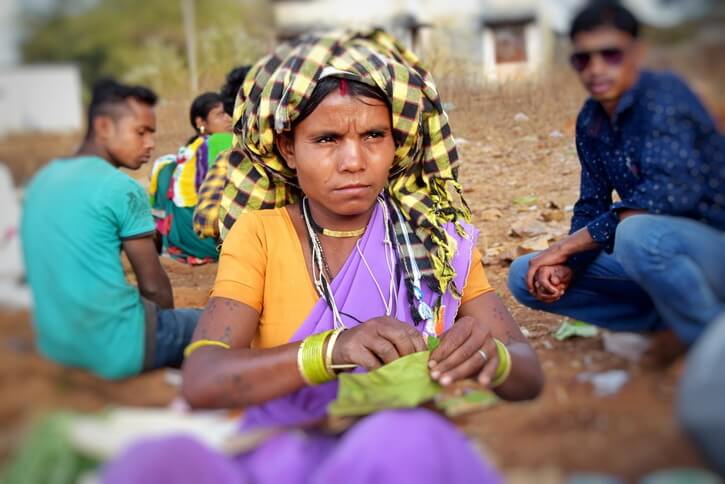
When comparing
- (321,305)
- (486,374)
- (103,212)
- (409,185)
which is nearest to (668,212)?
(486,374)

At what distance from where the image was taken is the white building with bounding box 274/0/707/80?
2545 millimetres

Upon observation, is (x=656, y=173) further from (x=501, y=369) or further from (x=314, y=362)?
(x=314, y=362)

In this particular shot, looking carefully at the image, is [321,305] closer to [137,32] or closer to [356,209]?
[356,209]

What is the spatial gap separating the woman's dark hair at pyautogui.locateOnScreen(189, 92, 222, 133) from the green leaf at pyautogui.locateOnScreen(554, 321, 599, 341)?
2.79 meters

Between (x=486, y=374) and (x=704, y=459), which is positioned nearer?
(x=704, y=459)

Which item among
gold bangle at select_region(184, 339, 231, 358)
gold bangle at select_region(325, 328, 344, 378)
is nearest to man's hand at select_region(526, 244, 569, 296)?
gold bangle at select_region(325, 328, 344, 378)

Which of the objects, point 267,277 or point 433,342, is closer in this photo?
point 433,342

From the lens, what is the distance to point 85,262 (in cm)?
224

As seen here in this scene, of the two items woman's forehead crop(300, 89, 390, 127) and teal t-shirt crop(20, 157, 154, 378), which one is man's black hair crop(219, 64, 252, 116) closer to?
teal t-shirt crop(20, 157, 154, 378)

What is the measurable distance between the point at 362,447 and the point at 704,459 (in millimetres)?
646

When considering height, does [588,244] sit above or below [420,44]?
below

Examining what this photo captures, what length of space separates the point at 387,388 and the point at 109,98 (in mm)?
1470

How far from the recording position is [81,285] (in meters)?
2.06

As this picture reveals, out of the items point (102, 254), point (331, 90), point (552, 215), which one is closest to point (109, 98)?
point (102, 254)
